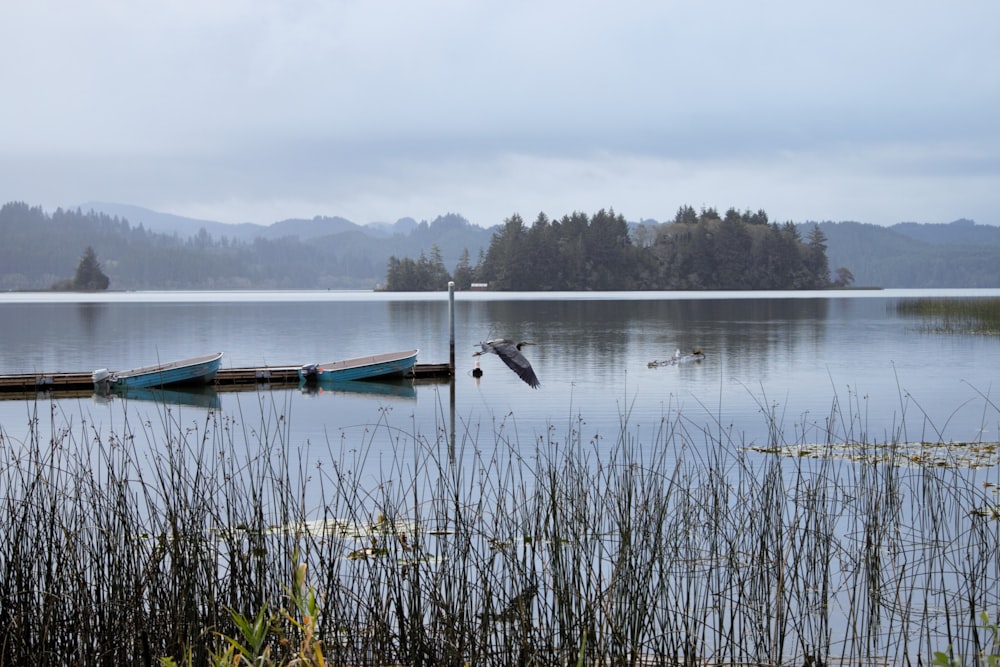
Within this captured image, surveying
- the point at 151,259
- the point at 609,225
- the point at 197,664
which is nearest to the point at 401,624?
the point at 197,664

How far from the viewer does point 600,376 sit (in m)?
24.1

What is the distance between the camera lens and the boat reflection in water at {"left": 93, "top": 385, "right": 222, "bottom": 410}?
62.9 ft

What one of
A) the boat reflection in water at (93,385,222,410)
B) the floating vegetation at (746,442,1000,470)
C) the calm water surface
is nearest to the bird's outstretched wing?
the calm water surface

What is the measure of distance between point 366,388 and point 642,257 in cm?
10967

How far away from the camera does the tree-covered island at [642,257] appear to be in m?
127

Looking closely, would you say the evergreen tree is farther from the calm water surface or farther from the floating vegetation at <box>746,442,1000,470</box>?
the floating vegetation at <box>746,442,1000,470</box>

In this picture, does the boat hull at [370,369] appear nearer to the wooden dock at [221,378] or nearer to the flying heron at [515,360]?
the wooden dock at [221,378]

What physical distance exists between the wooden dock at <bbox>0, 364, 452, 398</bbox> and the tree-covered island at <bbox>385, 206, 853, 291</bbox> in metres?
103

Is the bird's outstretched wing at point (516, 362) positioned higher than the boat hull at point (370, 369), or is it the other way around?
the bird's outstretched wing at point (516, 362)

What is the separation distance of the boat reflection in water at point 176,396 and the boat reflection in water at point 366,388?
1935 millimetres

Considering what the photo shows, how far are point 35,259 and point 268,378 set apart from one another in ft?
611

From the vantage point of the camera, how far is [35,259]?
189000 mm

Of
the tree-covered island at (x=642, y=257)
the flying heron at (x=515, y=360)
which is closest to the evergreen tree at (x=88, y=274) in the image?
the tree-covered island at (x=642, y=257)

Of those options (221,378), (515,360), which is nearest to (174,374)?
(221,378)
